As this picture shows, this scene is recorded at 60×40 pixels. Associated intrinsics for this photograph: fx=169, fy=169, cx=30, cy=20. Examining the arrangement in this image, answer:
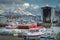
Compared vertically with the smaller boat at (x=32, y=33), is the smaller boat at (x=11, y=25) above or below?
above

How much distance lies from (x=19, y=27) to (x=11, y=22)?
0.44 feet

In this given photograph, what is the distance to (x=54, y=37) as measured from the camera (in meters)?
2.39

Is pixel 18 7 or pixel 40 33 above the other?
pixel 18 7

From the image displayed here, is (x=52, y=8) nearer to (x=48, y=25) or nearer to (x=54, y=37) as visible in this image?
(x=48, y=25)

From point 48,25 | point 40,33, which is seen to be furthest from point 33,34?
point 48,25

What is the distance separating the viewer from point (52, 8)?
2383mm

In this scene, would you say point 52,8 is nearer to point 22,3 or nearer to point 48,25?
point 48,25

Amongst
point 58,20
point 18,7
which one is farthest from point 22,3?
point 58,20

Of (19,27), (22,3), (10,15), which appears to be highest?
(22,3)

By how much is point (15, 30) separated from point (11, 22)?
0.13 metres

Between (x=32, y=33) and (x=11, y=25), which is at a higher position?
(x=11, y=25)

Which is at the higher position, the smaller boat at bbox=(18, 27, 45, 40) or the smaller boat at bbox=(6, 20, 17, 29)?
the smaller boat at bbox=(6, 20, 17, 29)

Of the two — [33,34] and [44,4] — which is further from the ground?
[44,4]

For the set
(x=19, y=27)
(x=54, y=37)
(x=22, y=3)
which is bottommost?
(x=54, y=37)
